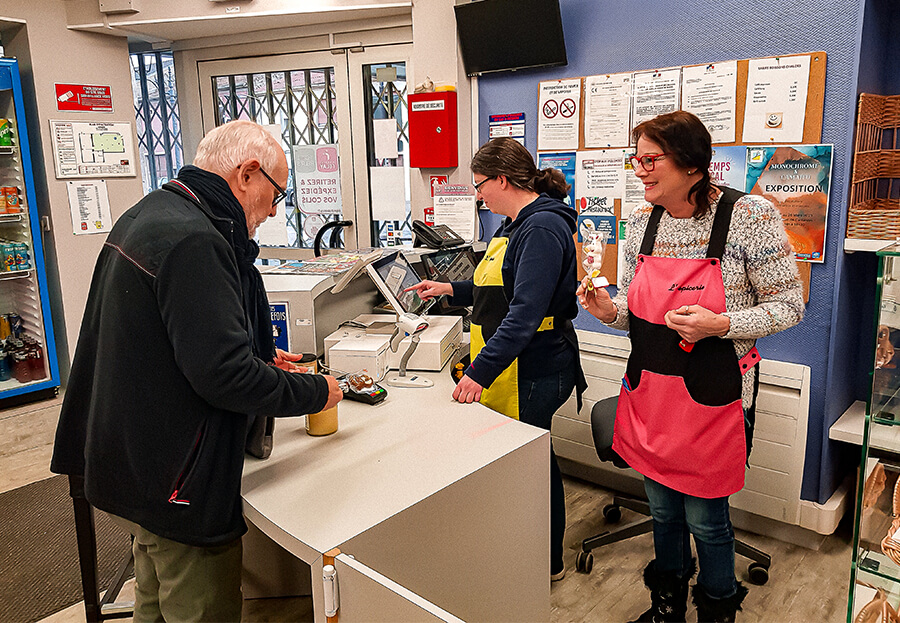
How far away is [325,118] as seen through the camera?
445 cm

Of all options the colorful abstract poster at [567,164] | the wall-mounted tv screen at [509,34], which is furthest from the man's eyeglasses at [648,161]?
the wall-mounted tv screen at [509,34]

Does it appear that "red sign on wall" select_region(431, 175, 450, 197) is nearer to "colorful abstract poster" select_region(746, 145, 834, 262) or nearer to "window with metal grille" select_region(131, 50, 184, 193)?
"colorful abstract poster" select_region(746, 145, 834, 262)

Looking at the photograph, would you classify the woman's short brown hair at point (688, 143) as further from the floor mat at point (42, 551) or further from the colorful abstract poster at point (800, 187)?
the floor mat at point (42, 551)

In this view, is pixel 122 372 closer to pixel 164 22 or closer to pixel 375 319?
pixel 375 319

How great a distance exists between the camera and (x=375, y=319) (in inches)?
108

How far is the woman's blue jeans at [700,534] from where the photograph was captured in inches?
76.9

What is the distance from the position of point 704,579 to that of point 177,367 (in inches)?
62.9

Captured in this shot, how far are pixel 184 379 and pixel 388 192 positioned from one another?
3.05 meters

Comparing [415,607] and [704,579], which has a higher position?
[415,607]

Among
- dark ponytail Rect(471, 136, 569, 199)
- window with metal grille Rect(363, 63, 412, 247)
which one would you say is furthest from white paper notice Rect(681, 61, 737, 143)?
window with metal grille Rect(363, 63, 412, 247)

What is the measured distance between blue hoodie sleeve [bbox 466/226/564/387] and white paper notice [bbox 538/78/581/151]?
1.42 meters

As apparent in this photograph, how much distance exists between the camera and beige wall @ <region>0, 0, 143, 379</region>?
158 inches

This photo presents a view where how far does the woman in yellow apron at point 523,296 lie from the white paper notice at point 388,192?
209 cm

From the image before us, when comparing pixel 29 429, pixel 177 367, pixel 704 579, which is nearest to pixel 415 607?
pixel 177 367
